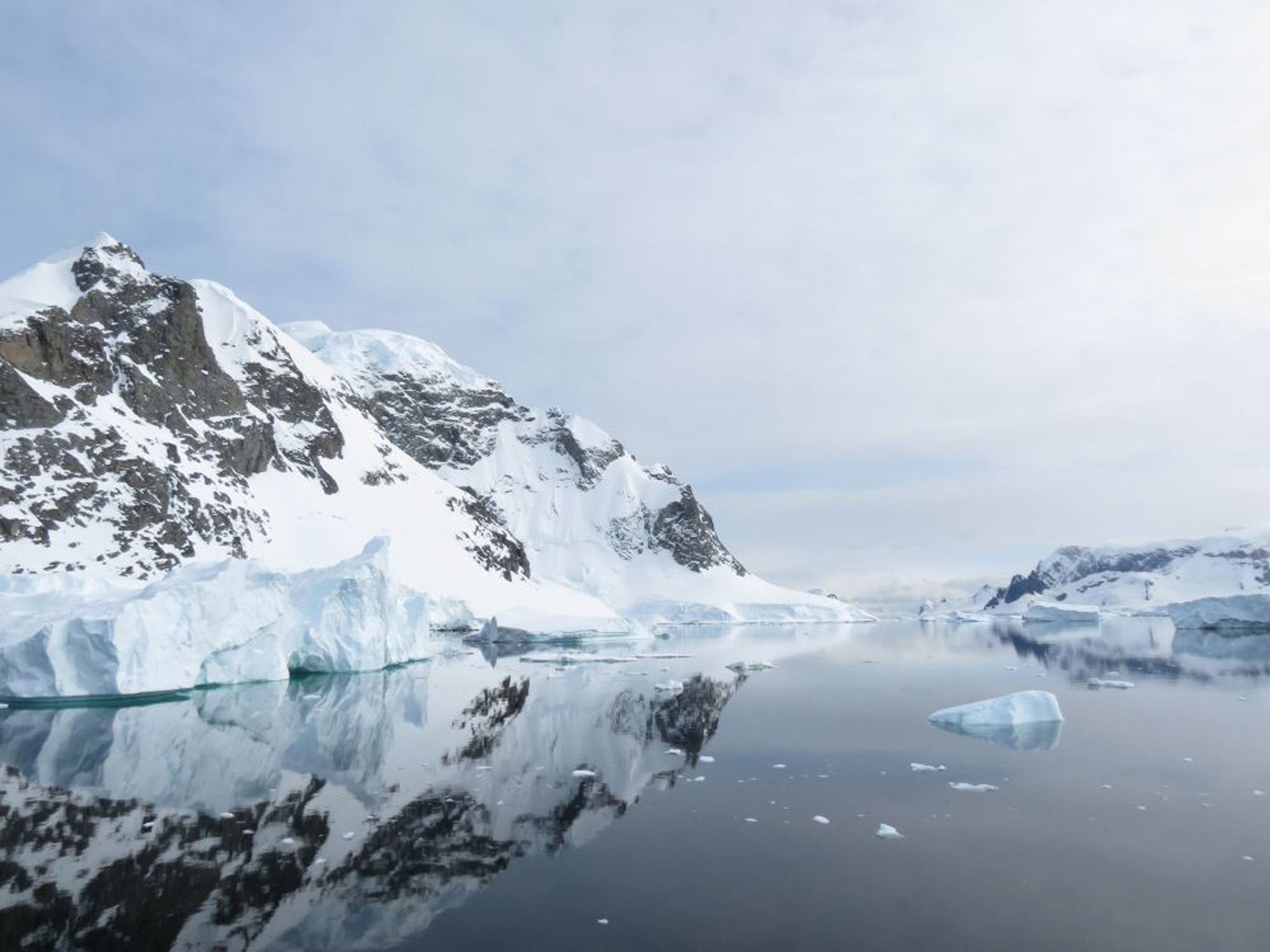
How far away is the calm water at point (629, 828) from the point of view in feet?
30.5

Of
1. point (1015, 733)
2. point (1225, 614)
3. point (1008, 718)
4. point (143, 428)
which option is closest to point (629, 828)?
point (1015, 733)

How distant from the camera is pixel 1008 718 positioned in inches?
868

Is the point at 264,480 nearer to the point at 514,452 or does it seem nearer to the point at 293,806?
the point at 293,806

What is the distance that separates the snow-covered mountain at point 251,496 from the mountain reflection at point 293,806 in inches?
347

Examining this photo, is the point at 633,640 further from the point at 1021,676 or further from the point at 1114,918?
the point at 1114,918

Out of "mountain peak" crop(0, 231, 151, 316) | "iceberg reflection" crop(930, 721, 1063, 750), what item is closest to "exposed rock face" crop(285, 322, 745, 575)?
"mountain peak" crop(0, 231, 151, 316)

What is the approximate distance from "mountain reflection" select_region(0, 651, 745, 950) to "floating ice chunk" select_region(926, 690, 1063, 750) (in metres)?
6.89

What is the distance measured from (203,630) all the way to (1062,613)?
109 meters

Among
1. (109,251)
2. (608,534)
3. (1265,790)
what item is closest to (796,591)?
(608,534)

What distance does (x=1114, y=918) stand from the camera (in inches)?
373

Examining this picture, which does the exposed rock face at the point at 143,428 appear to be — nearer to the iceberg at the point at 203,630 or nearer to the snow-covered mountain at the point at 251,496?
the snow-covered mountain at the point at 251,496

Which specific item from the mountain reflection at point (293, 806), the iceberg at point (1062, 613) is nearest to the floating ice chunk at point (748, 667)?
the mountain reflection at point (293, 806)

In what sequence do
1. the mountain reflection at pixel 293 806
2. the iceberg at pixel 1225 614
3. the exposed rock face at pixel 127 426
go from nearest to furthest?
the mountain reflection at pixel 293 806 → the exposed rock face at pixel 127 426 → the iceberg at pixel 1225 614

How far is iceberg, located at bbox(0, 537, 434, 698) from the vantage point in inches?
1073
